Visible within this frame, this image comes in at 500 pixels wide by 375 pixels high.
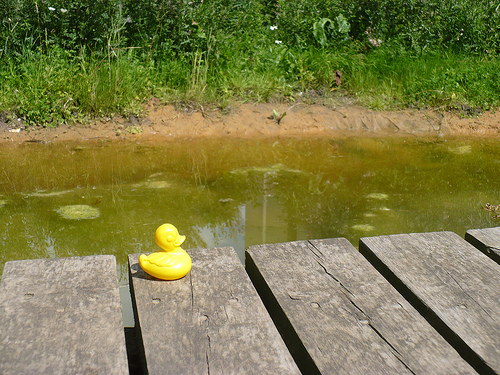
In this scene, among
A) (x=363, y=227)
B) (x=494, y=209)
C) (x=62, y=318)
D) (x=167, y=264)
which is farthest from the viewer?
(x=494, y=209)

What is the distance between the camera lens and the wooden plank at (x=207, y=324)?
114 centimetres

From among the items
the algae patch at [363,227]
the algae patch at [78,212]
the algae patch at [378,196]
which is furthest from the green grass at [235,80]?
the algae patch at [363,227]

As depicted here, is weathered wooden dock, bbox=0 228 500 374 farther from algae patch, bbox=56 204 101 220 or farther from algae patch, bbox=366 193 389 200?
algae patch, bbox=366 193 389 200

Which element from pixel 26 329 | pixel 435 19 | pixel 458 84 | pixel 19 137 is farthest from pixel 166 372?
pixel 435 19

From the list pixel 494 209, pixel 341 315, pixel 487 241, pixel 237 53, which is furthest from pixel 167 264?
pixel 237 53

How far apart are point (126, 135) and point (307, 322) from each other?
14.0 ft

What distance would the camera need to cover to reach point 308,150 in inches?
202

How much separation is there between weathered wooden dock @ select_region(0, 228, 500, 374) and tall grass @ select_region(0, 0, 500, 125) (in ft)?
13.7

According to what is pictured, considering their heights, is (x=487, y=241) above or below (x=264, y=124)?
above

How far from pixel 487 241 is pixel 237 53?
489 cm

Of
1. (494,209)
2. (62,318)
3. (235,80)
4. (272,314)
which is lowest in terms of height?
(494,209)

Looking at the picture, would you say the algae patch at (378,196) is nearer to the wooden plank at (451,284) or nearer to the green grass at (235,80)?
the wooden plank at (451,284)

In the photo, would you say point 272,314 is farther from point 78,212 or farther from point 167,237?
point 78,212

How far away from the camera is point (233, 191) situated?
4012 mm
